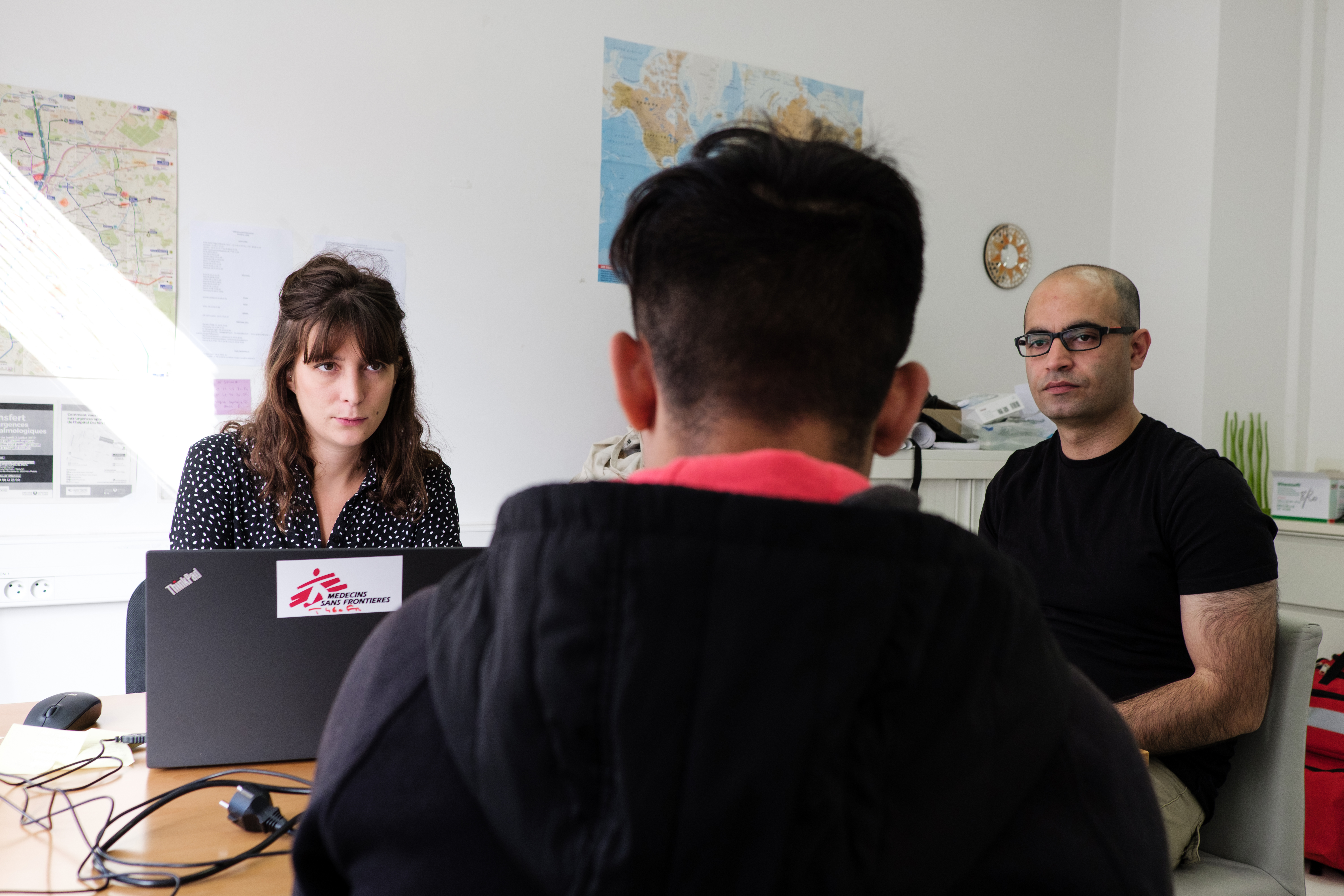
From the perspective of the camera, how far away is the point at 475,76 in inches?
107

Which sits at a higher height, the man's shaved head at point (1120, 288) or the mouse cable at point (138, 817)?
the man's shaved head at point (1120, 288)

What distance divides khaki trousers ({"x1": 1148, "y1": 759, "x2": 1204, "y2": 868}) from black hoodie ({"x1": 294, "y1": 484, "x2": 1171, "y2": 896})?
125 cm

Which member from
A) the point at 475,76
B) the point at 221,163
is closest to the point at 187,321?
the point at 221,163

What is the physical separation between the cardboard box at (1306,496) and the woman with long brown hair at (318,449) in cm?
320

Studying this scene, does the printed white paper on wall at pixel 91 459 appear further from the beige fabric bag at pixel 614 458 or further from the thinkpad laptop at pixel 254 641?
the thinkpad laptop at pixel 254 641

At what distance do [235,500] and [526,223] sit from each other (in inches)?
54.2

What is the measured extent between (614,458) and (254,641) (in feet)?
5.55

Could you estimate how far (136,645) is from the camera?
1677 millimetres

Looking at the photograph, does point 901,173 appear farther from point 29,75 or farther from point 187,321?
point 29,75

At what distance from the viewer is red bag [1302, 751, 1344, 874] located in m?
2.38

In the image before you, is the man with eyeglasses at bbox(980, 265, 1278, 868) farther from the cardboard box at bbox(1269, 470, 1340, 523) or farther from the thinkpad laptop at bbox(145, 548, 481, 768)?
the cardboard box at bbox(1269, 470, 1340, 523)

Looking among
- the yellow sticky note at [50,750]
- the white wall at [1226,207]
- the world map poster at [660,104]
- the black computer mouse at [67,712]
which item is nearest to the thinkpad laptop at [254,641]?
the yellow sticky note at [50,750]

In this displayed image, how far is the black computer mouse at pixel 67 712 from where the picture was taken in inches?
50.0

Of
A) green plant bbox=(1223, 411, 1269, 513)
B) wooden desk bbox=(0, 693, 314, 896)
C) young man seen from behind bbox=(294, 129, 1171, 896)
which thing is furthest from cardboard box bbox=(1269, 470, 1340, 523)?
wooden desk bbox=(0, 693, 314, 896)
